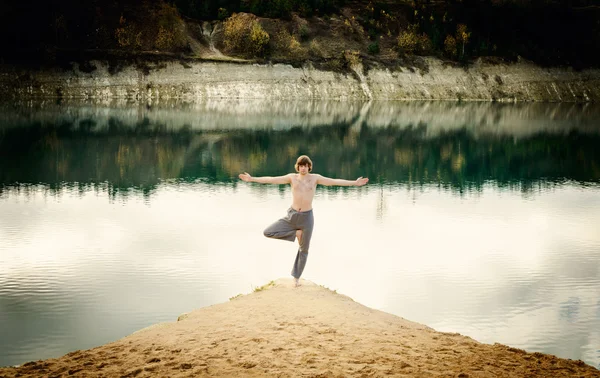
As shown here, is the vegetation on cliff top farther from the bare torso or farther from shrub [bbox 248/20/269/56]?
the bare torso

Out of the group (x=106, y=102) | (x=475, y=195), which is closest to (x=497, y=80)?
(x=106, y=102)

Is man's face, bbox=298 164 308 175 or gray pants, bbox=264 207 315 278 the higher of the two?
man's face, bbox=298 164 308 175

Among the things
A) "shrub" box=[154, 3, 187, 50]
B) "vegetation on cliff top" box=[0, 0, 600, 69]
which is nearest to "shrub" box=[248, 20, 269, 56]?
"vegetation on cliff top" box=[0, 0, 600, 69]

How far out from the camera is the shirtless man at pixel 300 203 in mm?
13164

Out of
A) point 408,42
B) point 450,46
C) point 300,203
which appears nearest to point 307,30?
point 408,42

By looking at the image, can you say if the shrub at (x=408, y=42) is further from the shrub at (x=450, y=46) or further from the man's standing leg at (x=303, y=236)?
the man's standing leg at (x=303, y=236)

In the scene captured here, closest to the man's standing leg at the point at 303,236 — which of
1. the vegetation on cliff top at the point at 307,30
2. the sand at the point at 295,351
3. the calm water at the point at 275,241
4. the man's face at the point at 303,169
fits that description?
the man's face at the point at 303,169

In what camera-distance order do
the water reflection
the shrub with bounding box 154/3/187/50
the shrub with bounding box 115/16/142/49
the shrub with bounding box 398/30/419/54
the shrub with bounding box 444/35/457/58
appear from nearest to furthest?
the water reflection, the shrub with bounding box 115/16/142/49, the shrub with bounding box 154/3/187/50, the shrub with bounding box 398/30/419/54, the shrub with bounding box 444/35/457/58

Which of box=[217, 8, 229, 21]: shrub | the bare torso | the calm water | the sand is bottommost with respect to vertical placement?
the calm water

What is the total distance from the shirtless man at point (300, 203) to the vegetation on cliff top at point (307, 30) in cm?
7672

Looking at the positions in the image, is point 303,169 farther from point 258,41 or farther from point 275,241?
point 258,41

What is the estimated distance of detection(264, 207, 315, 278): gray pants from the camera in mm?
13414

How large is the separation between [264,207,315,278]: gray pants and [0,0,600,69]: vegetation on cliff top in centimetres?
7666

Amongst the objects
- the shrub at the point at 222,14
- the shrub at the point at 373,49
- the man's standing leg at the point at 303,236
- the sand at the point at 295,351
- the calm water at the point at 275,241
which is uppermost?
the shrub at the point at 222,14
